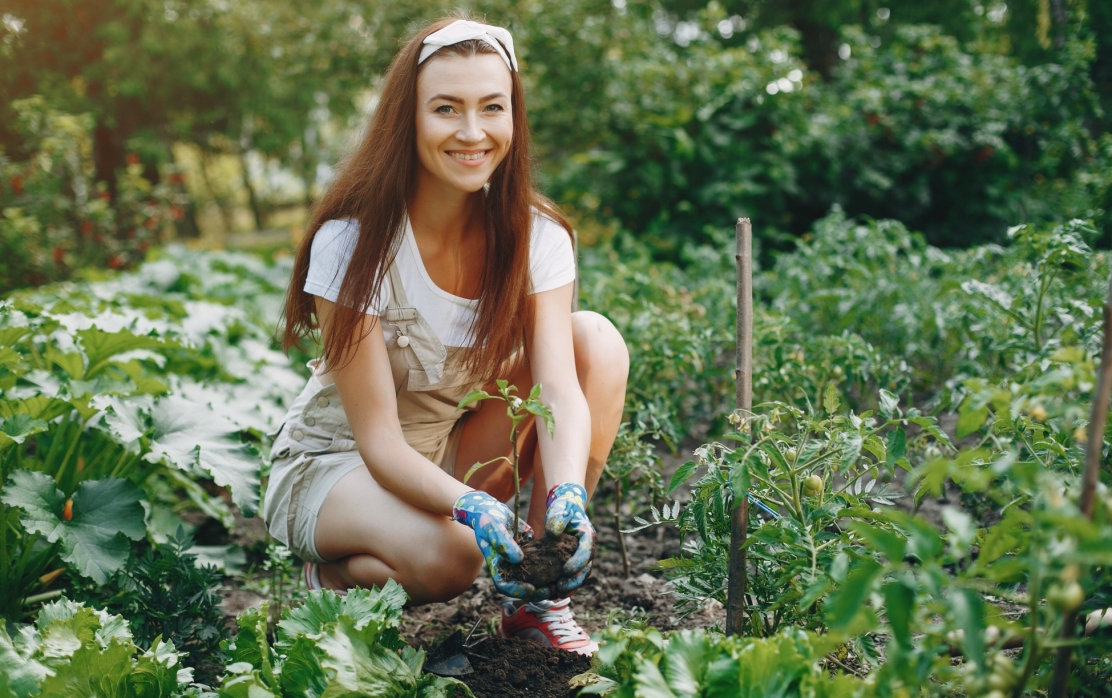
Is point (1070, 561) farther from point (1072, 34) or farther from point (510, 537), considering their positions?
point (1072, 34)

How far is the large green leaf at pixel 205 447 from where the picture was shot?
2.05 m

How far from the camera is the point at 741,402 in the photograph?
1571mm

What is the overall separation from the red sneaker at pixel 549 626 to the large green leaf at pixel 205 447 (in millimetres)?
703

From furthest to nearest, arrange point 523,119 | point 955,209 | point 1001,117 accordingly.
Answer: point 955,209, point 1001,117, point 523,119

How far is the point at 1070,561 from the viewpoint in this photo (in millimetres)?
877

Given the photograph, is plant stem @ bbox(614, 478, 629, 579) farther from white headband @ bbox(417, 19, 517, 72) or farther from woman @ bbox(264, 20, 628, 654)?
white headband @ bbox(417, 19, 517, 72)

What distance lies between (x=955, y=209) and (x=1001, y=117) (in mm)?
675

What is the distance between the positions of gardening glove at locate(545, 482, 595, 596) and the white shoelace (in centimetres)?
30

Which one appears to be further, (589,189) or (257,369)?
(589,189)

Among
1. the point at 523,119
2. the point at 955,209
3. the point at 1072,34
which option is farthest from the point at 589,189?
the point at 523,119

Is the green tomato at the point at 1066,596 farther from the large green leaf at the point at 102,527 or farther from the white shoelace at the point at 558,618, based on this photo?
the large green leaf at the point at 102,527

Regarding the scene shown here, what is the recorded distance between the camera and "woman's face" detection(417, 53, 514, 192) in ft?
5.93

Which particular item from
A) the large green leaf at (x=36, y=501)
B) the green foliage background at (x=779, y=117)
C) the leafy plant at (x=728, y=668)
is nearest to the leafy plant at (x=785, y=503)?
the leafy plant at (x=728, y=668)

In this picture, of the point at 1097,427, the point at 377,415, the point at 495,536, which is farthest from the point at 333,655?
the point at 1097,427
